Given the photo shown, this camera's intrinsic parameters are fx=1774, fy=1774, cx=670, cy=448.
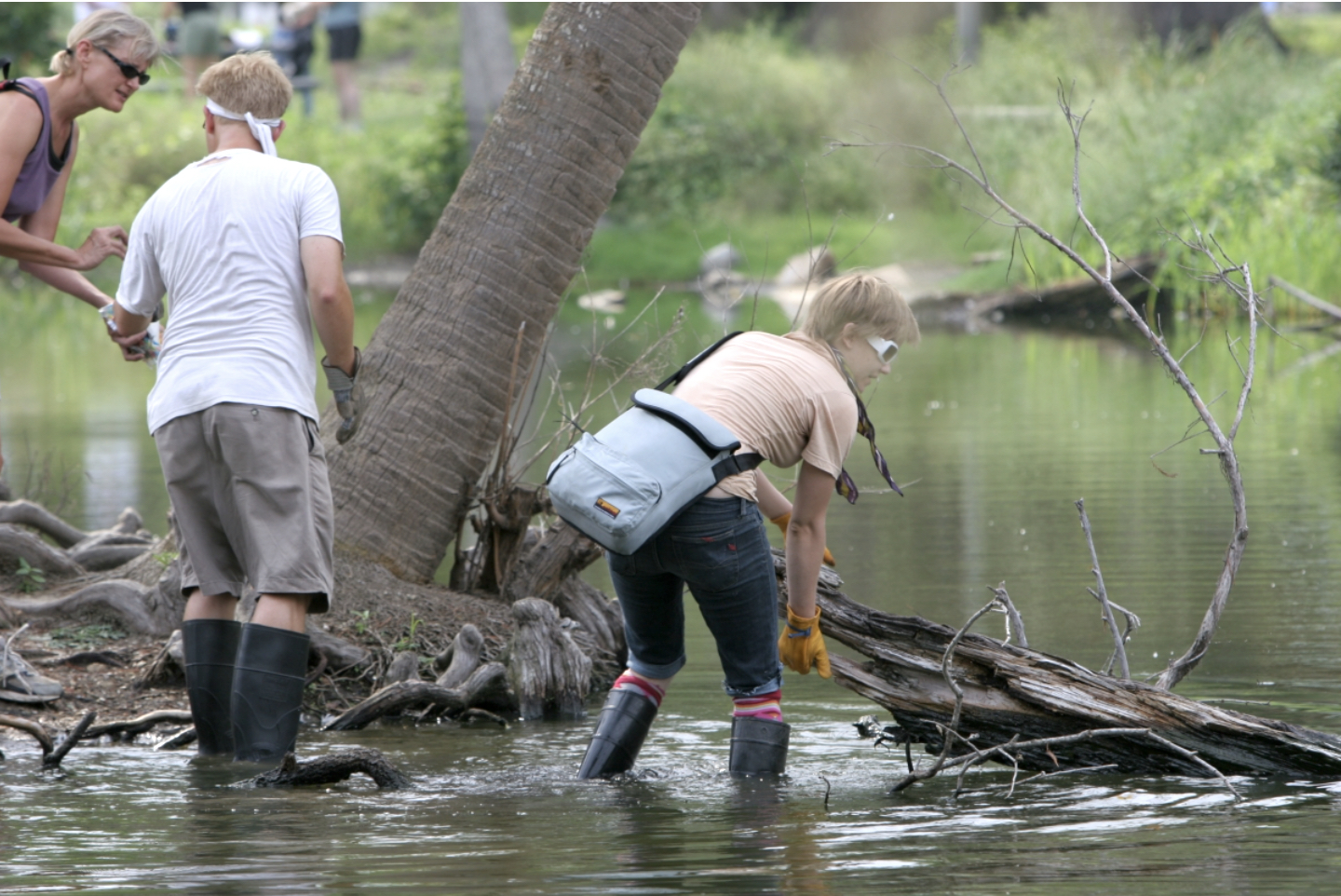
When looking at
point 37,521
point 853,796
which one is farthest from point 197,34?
point 853,796

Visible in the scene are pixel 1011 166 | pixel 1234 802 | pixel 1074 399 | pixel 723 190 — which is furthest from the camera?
pixel 723 190

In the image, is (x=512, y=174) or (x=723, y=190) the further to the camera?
(x=723, y=190)

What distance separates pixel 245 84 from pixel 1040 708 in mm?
2906

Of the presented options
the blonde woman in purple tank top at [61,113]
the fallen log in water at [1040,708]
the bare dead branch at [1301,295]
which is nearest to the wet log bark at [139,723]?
the blonde woman in purple tank top at [61,113]

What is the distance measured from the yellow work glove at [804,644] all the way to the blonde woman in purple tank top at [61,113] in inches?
90.6

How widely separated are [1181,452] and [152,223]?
8950mm

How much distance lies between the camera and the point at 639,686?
509 cm

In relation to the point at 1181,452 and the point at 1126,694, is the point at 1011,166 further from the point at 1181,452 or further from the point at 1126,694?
the point at 1126,694

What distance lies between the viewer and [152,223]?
511 cm

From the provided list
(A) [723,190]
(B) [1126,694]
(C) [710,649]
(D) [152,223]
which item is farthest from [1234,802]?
(A) [723,190]

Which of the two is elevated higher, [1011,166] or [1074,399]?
[1011,166]

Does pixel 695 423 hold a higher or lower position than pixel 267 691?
A: higher

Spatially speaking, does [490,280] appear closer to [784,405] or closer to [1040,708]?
[784,405]

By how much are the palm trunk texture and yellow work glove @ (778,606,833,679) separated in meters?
2.17
